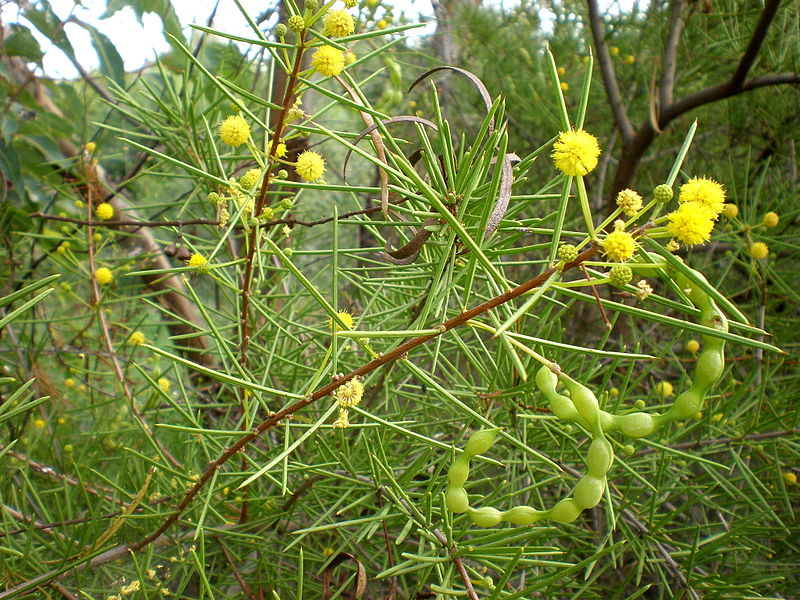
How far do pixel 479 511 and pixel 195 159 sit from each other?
551mm

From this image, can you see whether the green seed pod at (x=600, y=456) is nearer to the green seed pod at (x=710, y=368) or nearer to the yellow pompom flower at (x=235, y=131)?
the green seed pod at (x=710, y=368)

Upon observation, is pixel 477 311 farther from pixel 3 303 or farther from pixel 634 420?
pixel 3 303

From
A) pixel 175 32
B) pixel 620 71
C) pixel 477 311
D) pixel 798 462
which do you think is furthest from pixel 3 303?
pixel 620 71

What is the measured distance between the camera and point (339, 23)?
1.42 ft

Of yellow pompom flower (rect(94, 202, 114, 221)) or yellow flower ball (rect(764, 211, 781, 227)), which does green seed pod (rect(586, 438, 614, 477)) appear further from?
yellow pompom flower (rect(94, 202, 114, 221))

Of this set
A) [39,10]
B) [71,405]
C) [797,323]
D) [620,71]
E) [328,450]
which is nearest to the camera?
[328,450]

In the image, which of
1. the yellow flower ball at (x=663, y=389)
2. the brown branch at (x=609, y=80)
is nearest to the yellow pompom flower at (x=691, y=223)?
the yellow flower ball at (x=663, y=389)

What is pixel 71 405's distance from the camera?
4.06ft

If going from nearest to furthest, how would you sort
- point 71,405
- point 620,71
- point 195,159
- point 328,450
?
1. point 328,450
2. point 195,159
3. point 71,405
4. point 620,71

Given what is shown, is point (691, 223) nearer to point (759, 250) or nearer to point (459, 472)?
point (459, 472)

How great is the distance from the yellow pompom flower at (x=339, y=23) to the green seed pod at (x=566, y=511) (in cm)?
34

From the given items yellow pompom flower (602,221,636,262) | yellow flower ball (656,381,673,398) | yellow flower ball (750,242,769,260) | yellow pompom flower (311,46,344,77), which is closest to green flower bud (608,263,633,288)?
yellow pompom flower (602,221,636,262)

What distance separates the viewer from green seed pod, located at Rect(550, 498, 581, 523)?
0.35 metres

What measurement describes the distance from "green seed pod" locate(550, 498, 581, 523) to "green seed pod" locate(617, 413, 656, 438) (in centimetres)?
5
